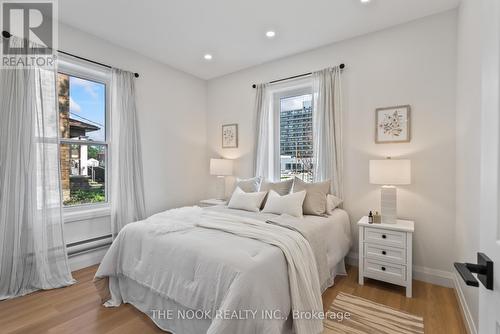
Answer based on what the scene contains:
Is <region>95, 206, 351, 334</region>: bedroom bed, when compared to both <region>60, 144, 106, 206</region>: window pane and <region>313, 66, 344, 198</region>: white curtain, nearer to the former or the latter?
<region>313, 66, 344, 198</region>: white curtain

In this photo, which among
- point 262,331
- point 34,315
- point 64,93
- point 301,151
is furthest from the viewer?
point 301,151

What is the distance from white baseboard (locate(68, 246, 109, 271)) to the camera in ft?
9.32

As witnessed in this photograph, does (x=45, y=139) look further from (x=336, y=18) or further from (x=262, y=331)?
(x=336, y=18)

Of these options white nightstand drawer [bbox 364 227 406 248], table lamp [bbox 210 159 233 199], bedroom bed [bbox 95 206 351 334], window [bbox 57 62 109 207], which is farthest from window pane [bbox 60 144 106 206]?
white nightstand drawer [bbox 364 227 406 248]

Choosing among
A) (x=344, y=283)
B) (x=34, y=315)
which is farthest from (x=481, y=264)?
(x=34, y=315)

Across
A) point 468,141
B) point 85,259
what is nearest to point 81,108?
point 85,259

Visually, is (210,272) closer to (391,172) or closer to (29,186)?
(391,172)

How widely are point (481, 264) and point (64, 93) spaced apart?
149 inches

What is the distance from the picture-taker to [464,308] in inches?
77.1

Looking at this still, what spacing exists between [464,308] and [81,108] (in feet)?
14.6

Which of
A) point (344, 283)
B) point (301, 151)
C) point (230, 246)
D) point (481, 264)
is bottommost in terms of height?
point (344, 283)

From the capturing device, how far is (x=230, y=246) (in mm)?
1694

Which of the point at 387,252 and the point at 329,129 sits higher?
the point at 329,129

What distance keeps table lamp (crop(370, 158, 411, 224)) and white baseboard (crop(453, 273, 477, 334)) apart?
2.45 feet
